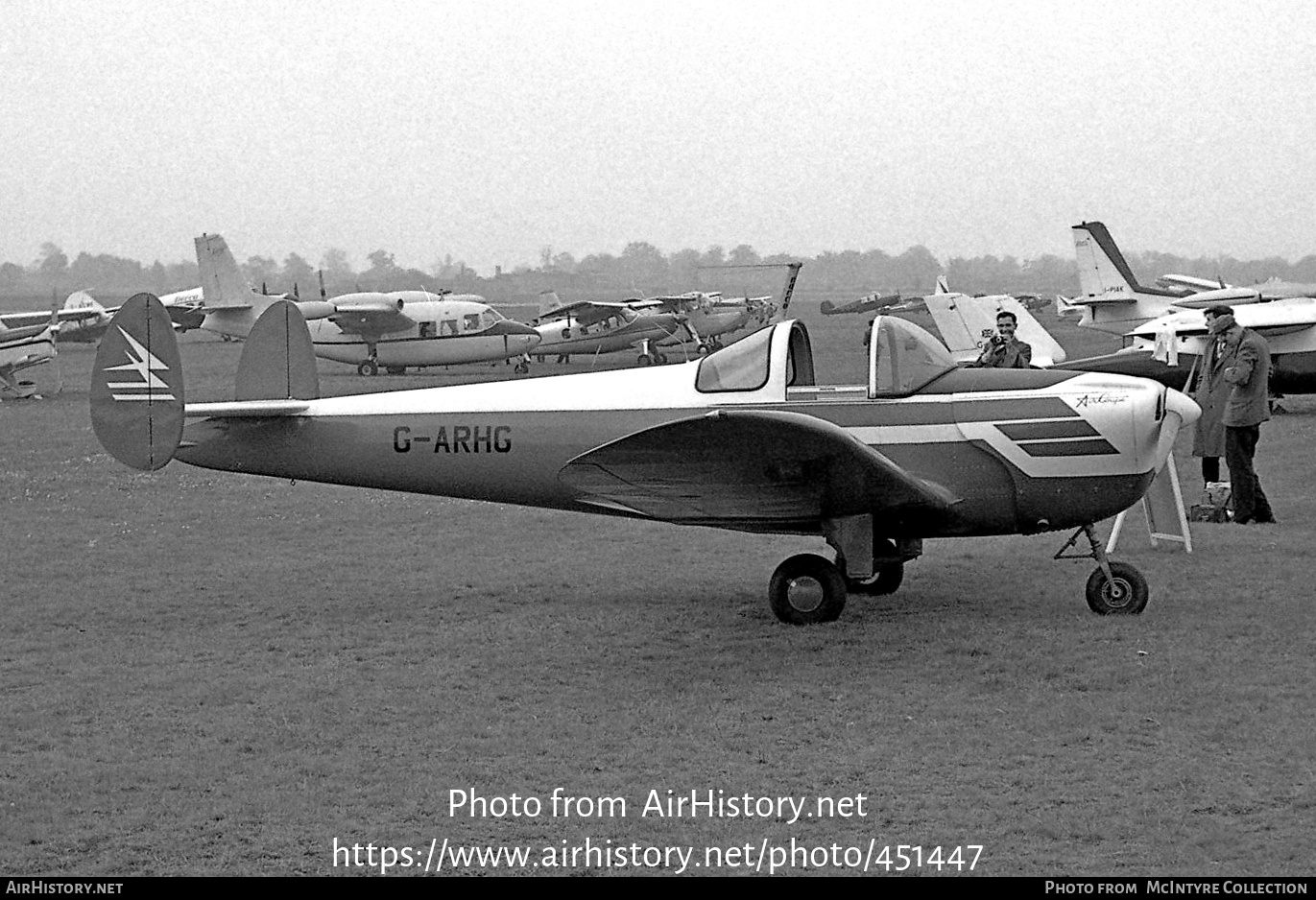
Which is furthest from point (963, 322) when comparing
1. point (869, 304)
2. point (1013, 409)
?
point (869, 304)

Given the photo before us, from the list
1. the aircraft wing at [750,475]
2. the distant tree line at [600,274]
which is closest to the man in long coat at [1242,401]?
the aircraft wing at [750,475]

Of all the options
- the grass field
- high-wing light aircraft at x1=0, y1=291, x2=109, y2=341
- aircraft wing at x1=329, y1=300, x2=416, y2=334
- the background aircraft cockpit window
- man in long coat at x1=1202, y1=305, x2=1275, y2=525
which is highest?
high-wing light aircraft at x1=0, y1=291, x2=109, y2=341

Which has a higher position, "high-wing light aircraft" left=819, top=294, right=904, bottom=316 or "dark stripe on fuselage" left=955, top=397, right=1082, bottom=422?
"high-wing light aircraft" left=819, top=294, right=904, bottom=316

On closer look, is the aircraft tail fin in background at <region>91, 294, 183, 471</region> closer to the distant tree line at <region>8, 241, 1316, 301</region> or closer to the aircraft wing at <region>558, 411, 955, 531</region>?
the aircraft wing at <region>558, 411, 955, 531</region>

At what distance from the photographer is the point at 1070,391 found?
7.75 m

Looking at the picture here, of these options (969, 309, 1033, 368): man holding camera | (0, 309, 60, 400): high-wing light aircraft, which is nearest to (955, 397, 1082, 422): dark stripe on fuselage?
(969, 309, 1033, 368): man holding camera

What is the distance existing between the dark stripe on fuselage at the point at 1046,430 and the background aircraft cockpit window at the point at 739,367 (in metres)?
1.42

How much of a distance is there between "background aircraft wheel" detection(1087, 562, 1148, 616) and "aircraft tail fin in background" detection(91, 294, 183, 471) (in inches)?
219

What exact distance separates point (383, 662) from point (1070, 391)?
4.03 meters

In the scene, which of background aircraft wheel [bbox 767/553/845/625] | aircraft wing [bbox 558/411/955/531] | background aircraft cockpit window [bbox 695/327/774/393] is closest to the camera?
aircraft wing [bbox 558/411/955/531]

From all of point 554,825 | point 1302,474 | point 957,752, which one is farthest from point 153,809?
point 1302,474

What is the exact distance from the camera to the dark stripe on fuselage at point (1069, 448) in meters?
7.61

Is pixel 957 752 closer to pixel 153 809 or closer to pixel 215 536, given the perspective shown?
pixel 153 809

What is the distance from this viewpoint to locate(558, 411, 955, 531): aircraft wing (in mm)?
7000
